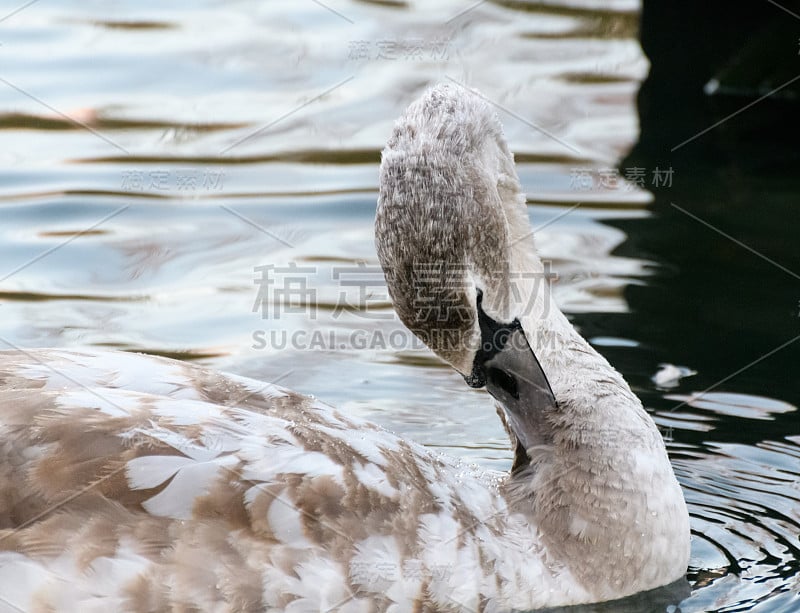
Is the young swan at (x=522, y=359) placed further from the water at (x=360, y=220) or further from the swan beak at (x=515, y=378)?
the water at (x=360, y=220)

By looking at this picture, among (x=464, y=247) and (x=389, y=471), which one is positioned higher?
(x=464, y=247)

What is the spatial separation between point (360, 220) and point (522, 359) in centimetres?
427

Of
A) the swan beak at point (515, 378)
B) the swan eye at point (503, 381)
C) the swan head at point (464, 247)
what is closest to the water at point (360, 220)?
the swan beak at point (515, 378)

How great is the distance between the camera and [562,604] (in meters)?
5.33

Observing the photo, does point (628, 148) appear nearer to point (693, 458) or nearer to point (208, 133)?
point (208, 133)

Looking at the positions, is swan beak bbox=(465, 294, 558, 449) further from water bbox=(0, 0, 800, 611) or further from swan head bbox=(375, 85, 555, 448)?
water bbox=(0, 0, 800, 611)

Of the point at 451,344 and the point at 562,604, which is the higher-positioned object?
the point at 451,344

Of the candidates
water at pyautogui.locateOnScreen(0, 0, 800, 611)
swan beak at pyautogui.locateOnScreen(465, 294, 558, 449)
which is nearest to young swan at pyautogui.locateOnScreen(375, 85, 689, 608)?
swan beak at pyautogui.locateOnScreen(465, 294, 558, 449)

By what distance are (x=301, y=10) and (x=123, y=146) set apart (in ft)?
10.9

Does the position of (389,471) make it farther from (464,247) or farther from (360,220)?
(360,220)

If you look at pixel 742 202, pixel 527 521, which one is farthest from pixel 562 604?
pixel 742 202

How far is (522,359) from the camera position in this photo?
215 inches

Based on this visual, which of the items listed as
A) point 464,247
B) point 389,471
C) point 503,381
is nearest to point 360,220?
point 503,381

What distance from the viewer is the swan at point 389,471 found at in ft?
15.3
